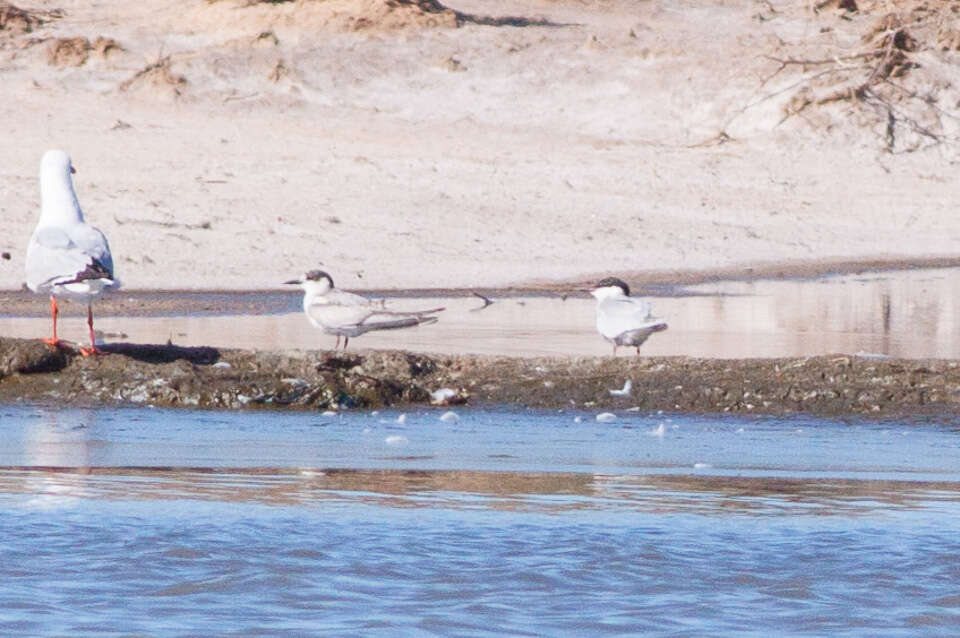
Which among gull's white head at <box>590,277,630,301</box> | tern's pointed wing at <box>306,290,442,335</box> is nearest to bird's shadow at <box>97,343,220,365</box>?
tern's pointed wing at <box>306,290,442,335</box>

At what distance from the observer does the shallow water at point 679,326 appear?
12.4 meters

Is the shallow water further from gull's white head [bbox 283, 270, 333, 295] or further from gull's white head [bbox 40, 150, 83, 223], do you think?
gull's white head [bbox 40, 150, 83, 223]

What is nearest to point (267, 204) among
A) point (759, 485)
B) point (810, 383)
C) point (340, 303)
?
point (340, 303)

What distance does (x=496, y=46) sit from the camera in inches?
997

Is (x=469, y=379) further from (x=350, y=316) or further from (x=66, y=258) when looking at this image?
(x=66, y=258)

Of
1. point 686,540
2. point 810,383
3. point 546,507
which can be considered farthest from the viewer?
point 810,383

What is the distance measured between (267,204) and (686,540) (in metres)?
13.2

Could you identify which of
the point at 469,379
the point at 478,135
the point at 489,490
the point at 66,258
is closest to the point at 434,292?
the point at 478,135

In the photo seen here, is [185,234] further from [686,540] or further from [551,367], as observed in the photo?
[686,540]

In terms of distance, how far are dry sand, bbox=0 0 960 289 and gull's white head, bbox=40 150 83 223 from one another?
200 inches

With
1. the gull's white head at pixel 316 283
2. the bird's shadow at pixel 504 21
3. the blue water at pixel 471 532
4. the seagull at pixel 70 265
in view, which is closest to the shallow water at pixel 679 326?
the gull's white head at pixel 316 283

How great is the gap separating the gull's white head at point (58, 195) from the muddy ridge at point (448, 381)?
1.05 m

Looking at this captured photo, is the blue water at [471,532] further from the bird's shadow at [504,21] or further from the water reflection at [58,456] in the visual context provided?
the bird's shadow at [504,21]

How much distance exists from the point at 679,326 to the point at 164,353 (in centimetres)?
514
